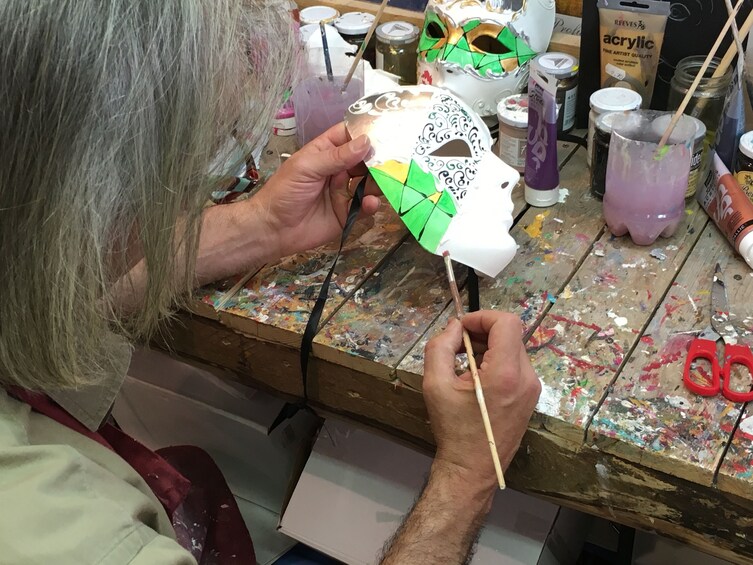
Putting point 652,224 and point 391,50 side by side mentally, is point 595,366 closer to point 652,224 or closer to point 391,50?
point 652,224

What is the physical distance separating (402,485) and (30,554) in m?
0.65

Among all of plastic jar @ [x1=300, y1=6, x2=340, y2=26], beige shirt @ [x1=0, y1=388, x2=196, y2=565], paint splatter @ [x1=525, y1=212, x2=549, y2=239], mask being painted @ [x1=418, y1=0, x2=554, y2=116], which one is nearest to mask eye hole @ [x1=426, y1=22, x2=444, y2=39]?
mask being painted @ [x1=418, y1=0, x2=554, y2=116]

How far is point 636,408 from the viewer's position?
0.82 m

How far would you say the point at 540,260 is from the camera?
1.03 metres

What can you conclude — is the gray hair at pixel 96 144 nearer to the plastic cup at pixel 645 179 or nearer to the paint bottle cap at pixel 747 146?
the plastic cup at pixel 645 179

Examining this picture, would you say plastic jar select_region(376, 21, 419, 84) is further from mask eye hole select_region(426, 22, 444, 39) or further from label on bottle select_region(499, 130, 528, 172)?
label on bottle select_region(499, 130, 528, 172)

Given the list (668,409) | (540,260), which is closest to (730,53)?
(540,260)

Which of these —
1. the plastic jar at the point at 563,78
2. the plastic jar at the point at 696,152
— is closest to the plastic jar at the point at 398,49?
the plastic jar at the point at 563,78

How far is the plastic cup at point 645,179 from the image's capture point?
98 cm

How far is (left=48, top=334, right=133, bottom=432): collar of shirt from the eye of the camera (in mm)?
852

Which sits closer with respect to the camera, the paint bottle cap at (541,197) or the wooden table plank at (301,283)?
the wooden table plank at (301,283)

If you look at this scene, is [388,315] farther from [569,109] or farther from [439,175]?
[569,109]

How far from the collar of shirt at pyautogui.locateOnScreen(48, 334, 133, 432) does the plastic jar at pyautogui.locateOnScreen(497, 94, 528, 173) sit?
600mm

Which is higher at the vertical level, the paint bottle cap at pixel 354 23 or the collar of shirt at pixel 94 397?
the paint bottle cap at pixel 354 23
